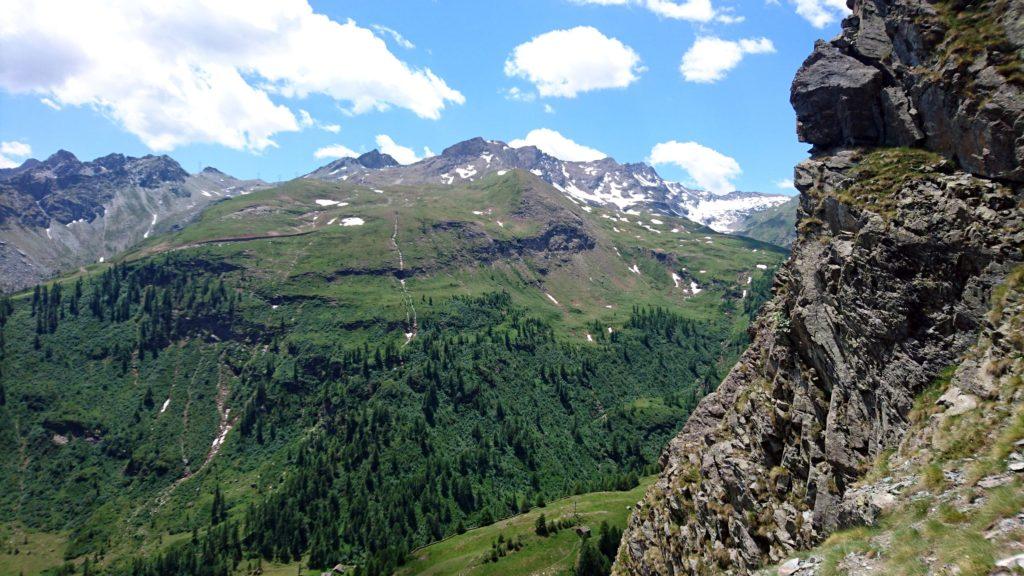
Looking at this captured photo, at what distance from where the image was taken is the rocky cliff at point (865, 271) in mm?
26797

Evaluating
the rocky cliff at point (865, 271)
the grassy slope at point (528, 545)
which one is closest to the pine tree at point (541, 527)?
the grassy slope at point (528, 545)

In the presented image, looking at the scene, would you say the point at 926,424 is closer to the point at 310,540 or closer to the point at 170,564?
the point at 310,540

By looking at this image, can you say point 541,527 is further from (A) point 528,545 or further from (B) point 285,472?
(B) point 285,472

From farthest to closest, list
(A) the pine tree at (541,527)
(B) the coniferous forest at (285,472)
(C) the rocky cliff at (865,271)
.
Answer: (B) the coniferous forest at (285,472), (A) the pine tree at (541,527), (C) the rocky cliff at (865,271)

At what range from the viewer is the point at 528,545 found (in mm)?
106438

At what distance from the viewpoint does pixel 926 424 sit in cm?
2361

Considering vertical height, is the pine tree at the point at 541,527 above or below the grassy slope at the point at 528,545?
above

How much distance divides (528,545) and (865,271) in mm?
95074

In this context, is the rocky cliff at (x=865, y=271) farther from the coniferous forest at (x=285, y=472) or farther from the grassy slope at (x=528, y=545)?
the coniferous forest at (x=285, y=472)

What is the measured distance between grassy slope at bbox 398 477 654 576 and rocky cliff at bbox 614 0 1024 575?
60.6 metres

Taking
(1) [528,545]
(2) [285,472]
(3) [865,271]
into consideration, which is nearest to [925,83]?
(3) [865,271]

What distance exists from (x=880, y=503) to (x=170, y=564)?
168 meters

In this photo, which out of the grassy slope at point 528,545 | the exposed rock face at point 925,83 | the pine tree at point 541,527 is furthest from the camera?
the pine tree at point 541,527

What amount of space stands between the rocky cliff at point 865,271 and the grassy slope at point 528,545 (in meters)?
60.6
